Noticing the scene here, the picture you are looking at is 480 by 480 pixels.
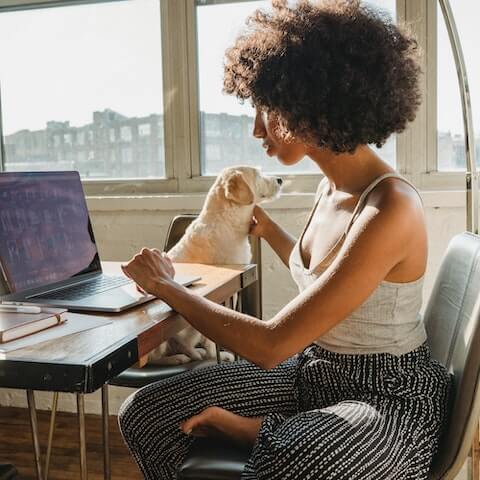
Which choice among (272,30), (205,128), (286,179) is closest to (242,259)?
(286,179)

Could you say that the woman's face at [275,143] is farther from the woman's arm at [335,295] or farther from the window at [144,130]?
the window at [144,130]

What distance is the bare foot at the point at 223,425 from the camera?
3.64 ft

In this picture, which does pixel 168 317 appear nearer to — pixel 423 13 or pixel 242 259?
pixel 242 259

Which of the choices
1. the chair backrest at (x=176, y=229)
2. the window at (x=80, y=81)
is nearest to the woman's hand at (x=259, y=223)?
the chair backrest at (x=176, y=229)

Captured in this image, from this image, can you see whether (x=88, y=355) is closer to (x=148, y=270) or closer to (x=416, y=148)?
(x=148, y=270)

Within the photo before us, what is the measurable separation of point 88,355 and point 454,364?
0.66 meters

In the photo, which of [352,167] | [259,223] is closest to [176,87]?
[259,223]

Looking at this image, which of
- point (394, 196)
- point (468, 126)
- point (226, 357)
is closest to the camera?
point (394, 196)

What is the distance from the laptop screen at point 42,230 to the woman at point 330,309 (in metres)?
0.28

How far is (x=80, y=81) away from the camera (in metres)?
2.72

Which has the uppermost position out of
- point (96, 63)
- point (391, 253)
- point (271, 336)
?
point (96, 63)

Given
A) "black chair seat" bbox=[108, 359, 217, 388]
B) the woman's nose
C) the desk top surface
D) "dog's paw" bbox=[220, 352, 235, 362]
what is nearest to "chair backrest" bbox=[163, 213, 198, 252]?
"dog's paw" bbox=[220, 352, 235, 362]

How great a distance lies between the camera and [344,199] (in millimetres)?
1254

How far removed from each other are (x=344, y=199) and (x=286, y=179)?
1.28 meters
